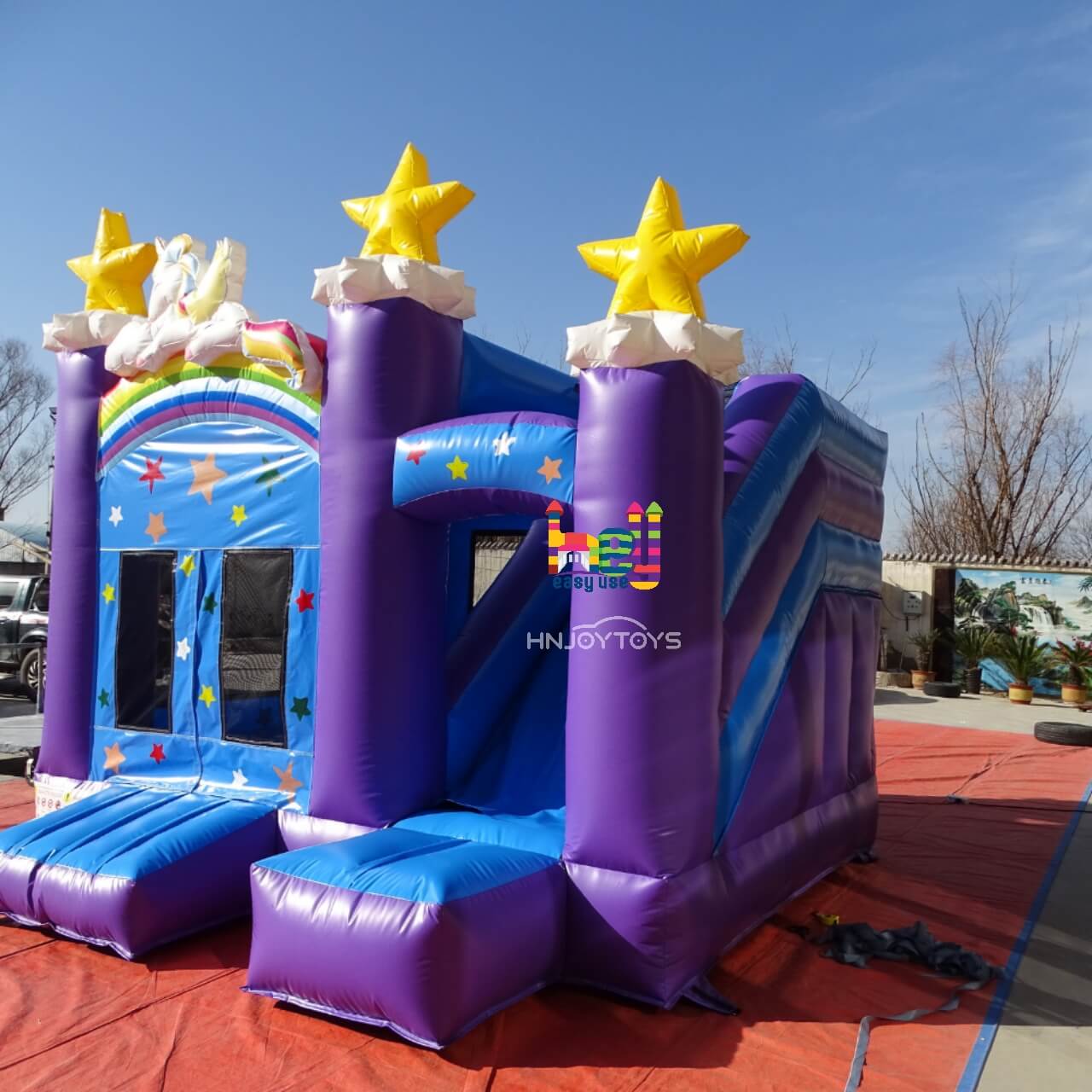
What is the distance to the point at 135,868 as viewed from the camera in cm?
330

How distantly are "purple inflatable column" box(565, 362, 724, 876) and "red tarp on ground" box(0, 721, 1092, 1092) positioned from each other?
469 mm

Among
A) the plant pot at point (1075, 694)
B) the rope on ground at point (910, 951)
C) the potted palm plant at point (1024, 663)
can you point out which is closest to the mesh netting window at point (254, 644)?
the rope on ground at point (910, 951)

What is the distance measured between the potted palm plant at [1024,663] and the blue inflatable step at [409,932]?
10417 millimetres

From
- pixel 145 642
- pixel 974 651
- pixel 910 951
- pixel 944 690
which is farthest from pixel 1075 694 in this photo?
pixel 145 642

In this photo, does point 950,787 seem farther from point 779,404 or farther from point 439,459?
point 439,459

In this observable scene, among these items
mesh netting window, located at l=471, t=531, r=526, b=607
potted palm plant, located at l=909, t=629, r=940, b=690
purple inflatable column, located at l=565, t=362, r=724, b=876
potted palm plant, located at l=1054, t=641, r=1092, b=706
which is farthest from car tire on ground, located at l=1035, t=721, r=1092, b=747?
purple inflatable column, located at l=565, t=362, r=724, b=876

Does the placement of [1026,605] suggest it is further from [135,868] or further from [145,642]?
[135,868]

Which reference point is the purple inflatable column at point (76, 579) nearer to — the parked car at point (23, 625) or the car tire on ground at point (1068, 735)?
the parked car at point (23, 625)

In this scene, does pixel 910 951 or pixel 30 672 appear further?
pixel 30 672

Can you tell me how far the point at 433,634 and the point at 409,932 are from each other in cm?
124

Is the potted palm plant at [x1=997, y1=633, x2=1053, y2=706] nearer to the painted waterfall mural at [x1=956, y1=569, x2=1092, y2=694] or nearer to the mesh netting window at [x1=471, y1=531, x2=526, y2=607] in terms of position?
the painted waterfall mural at [x1=956, y1=569, x2=1092, y2=694]

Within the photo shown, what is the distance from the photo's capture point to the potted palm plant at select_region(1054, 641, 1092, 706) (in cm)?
1163

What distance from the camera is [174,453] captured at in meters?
4.39

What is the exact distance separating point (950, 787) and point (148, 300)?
579cm
